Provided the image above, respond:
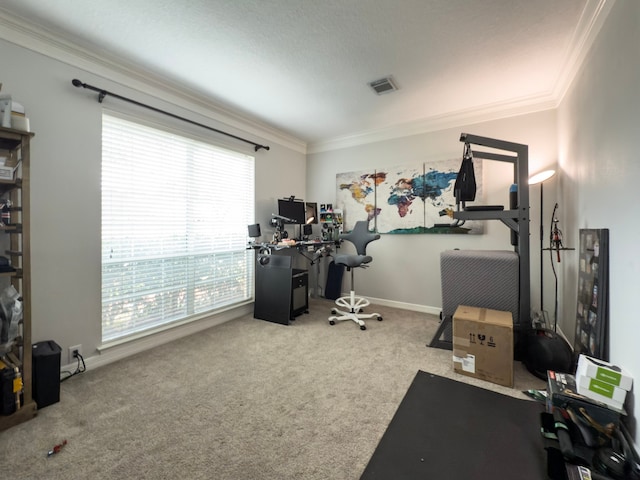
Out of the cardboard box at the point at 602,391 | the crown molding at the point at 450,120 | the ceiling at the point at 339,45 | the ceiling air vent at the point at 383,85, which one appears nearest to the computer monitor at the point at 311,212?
the crown molding at the point at 450,120

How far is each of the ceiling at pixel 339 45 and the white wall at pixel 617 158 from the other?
0.98 feet

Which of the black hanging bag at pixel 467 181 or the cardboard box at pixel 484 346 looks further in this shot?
the black hanging bag at pixel 467 181

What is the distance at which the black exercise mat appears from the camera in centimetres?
129

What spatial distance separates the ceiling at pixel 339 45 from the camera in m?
1.82

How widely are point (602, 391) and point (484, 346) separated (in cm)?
67

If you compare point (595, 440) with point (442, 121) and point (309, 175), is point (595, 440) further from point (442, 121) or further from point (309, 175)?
point (309, 175)

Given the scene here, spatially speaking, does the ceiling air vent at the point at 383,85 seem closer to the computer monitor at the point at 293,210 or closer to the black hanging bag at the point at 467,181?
the black hanging bag at the point at 467,181

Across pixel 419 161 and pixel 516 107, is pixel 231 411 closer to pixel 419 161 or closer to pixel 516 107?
pixel 419 161

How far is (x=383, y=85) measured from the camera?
2.79 metres

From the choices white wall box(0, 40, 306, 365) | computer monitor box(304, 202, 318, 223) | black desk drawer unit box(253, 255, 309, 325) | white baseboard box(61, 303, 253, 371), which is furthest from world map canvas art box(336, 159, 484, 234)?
white wall box(0, 40, 306, 365)

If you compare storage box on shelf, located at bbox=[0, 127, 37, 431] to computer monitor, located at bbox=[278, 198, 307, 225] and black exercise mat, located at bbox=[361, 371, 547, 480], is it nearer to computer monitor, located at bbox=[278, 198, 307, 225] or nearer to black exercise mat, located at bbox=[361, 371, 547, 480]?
black exercise mat, located at bbox=[361, 371, 547, 480]

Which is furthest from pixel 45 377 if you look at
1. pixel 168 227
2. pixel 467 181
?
pixel 467 181

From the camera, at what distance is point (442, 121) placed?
3.59m

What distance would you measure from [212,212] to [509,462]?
3316 mm
